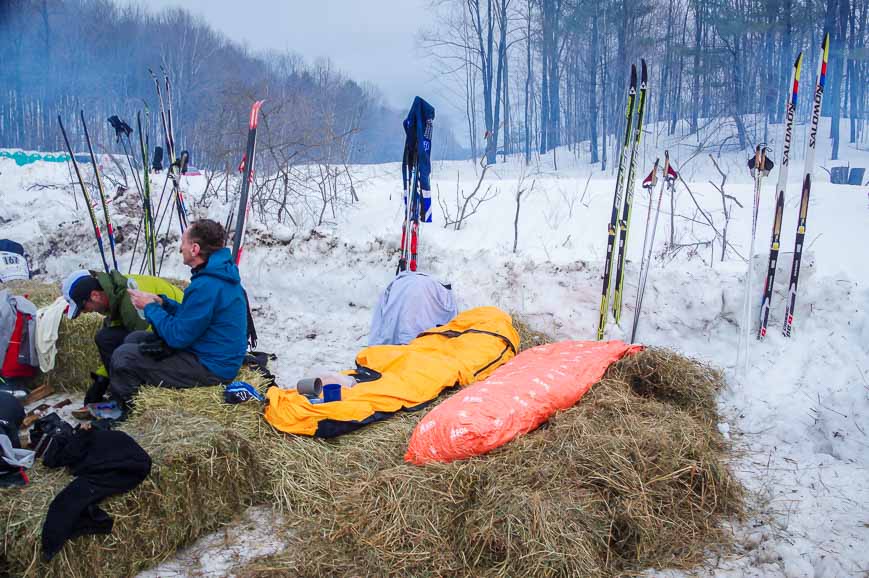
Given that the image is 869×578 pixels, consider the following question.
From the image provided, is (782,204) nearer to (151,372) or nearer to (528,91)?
(151,372)

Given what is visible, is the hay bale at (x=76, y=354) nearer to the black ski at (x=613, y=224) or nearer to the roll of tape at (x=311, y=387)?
the roll of tape at (x=311, y=387)

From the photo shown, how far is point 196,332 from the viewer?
331 centimetres

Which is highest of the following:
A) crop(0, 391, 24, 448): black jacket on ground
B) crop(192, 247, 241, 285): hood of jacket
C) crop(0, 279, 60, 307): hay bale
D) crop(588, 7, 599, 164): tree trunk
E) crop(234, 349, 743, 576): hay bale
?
crop(588, 7, 599, 164): tree trunk

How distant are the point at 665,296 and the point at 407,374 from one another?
2.93 meters

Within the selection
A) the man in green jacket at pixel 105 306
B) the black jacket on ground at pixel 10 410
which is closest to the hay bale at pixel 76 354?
the man in green jacket at pixel 105 306

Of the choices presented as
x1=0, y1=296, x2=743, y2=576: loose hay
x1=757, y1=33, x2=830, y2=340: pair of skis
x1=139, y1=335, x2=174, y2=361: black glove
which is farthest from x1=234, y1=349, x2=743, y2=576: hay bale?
x1=757, y1=33, x2=830, y2=340: pair of skis

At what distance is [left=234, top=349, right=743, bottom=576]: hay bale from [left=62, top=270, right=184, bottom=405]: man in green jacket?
1.83m

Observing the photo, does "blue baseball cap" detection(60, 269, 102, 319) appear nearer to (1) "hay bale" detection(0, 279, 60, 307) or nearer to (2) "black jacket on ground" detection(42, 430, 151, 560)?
(2) "black jacket on ground" detection(42, 430, 151, 560)

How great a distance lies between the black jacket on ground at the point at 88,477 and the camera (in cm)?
218

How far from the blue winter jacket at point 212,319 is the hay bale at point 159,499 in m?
0.36

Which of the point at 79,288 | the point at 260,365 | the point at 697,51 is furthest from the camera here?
the point at 697,51

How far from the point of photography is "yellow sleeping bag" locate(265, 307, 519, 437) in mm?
3221

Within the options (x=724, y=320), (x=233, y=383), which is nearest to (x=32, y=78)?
(x=233, y=383)

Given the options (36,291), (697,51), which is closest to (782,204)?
(36,291)
